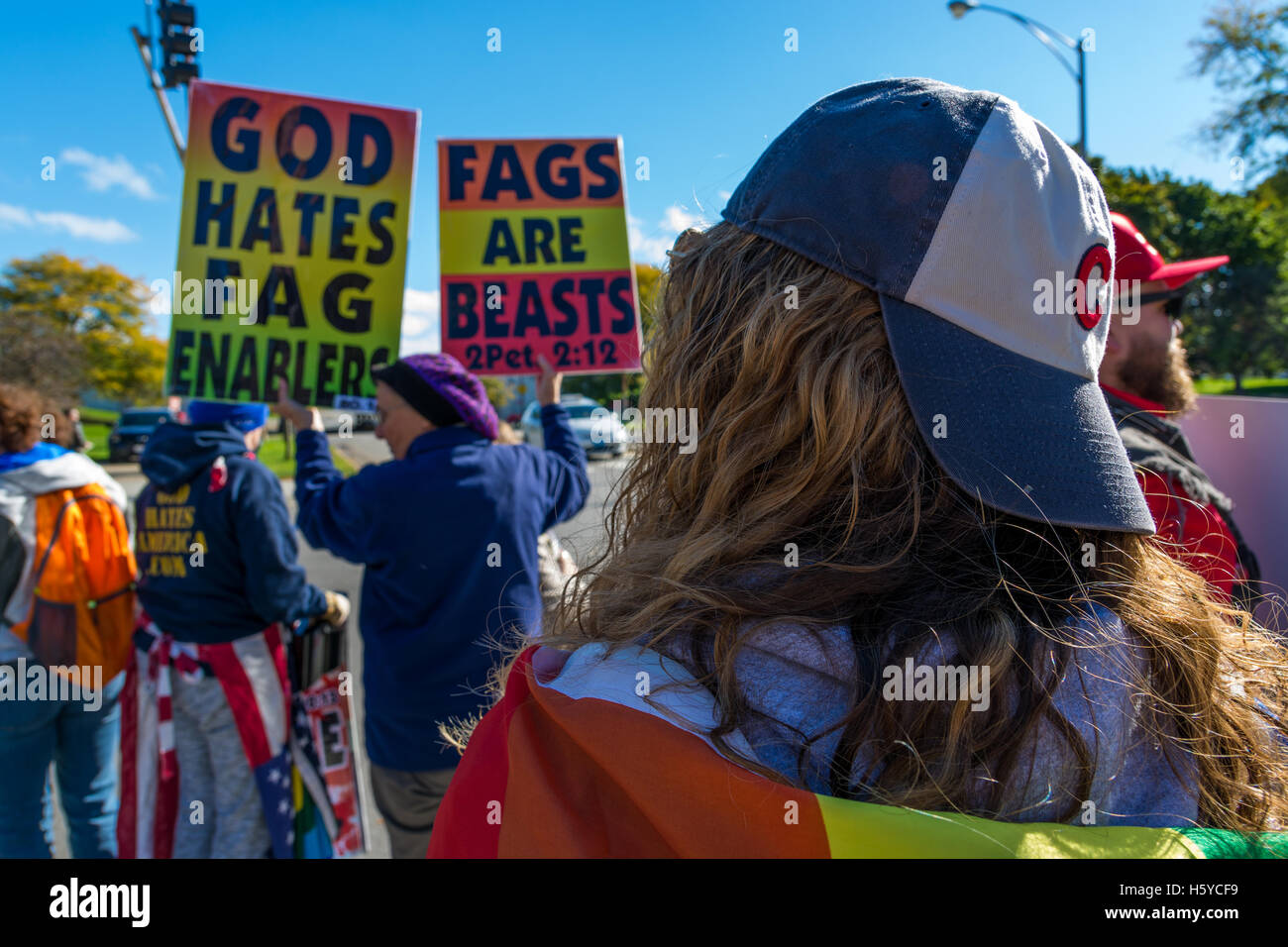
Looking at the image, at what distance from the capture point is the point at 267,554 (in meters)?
2.99

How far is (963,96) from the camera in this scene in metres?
0.93

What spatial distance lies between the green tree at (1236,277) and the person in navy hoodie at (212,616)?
29.7m

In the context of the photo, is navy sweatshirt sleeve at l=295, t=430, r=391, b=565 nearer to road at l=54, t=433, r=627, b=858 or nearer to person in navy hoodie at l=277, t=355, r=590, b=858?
person in navy hoodie at l=277, t=355, r=590, b=858

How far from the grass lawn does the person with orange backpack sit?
3187cm

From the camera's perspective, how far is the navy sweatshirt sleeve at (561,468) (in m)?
3.10

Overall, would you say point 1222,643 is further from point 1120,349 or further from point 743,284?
point 1120,349

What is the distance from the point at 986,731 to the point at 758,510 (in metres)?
0.32

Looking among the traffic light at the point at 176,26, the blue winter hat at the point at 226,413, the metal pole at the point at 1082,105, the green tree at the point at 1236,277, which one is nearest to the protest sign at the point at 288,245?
the blue winter hat at the point at 226,413

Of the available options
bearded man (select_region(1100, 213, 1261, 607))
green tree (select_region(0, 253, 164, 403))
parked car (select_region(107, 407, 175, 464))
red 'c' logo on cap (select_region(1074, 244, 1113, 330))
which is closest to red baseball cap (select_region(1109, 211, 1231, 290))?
bearded man (select_region(1100, 213, 1261, 607))

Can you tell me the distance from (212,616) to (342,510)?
73cm

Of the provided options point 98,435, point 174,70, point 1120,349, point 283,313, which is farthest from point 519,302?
point 98,435

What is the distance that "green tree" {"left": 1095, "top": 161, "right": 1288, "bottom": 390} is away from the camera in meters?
27.0

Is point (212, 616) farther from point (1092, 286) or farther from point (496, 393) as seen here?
point (496, 393)

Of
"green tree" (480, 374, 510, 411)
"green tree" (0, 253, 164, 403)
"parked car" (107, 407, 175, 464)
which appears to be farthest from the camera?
"green tree" (0, 253, 164, 403)
